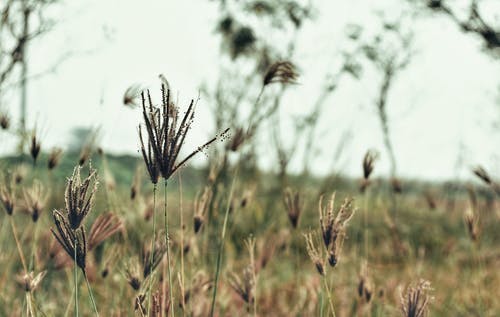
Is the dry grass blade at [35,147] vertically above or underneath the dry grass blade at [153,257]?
above

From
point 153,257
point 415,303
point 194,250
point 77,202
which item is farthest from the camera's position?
point 194,250

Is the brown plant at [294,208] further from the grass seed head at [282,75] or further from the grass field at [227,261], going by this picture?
the grass seed head at [282,75]

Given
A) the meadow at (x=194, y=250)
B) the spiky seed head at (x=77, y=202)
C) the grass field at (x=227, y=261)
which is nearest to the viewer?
the spiky seed head at (x=77, y=202)

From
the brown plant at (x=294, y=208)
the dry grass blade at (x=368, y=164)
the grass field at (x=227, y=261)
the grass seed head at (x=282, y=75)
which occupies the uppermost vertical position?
the grass seed head at (x=282, y=75)

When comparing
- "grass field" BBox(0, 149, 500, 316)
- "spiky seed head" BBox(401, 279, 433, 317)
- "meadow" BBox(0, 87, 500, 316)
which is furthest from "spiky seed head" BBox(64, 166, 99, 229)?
"spiky seed head" BBox(401, 279, 433, 317)

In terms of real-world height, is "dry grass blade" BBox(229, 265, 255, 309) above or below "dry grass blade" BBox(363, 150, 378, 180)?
below

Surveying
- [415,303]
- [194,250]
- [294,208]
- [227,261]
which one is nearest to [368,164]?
[294,208]

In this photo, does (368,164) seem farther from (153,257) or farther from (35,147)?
(35,147)

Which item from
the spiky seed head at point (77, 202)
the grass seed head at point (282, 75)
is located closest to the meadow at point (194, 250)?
the spiky seed head at point (77, 202)

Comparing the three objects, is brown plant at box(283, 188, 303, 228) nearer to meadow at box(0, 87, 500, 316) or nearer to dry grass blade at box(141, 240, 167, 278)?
meadow at box(0, 87, 500, 316)

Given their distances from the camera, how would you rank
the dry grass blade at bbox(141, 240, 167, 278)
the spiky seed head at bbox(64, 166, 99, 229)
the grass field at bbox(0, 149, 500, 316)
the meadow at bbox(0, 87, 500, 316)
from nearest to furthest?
the spiky seed head at bbox(64, 166, 99, 229) < the meadow at bbox(0, 87, 500, 316) < the dry grass blade at bbox(141, 240, 167, 278) < the grass field at bbox(0, 149, 500, 316)

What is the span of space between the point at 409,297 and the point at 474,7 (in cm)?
390

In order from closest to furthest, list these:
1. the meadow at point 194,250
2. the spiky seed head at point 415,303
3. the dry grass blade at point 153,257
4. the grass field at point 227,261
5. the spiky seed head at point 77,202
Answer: the spiky seed head at point 77,202 → the meadow at point 194,250 → the spiky seed head at point 415,303 → the dry grass blade at point 153,257 → the grass field at point 227,261

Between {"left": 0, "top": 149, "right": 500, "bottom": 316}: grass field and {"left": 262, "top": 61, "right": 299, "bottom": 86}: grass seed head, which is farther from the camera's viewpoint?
{"left": 0, "top": 149, "right": 500, "bottom": 316}: grass field
